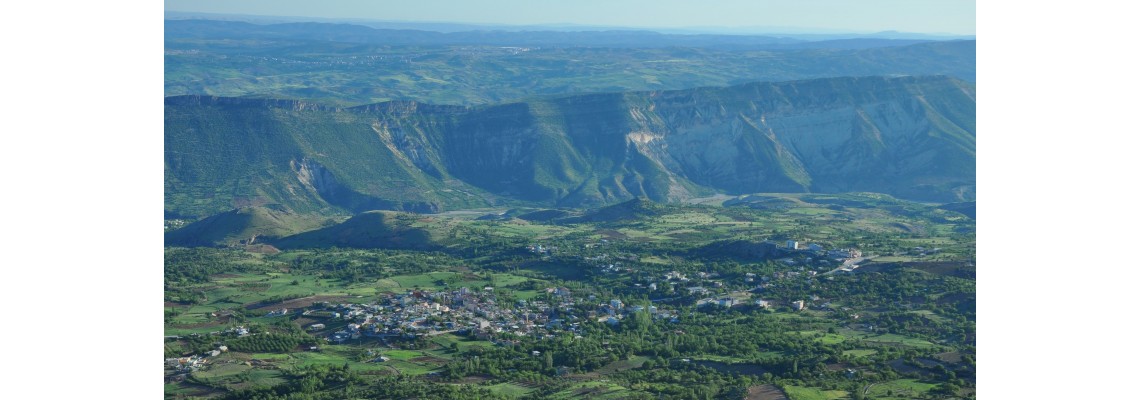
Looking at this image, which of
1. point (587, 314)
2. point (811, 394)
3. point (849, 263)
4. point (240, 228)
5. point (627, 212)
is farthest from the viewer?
point (627, 212)

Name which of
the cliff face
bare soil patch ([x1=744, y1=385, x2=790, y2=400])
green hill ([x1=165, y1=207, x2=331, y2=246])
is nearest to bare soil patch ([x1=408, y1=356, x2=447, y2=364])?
bare soil patch ([x1=744, y1=385, x2=790, y2=400])

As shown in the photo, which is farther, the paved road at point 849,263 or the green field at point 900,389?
the paved road at point 849,263

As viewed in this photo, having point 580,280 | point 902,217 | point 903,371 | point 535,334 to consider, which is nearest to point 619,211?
point 902,217

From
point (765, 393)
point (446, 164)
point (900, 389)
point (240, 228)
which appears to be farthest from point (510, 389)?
point (446, 164)

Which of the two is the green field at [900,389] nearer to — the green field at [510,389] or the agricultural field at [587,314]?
the agricultural field at [587,314]

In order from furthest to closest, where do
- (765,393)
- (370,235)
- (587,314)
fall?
(370,235) → (587,314) → (765,393)

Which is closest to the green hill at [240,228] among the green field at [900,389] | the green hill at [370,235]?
the green hill at [370,235]

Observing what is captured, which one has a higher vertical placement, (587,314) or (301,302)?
(301,302)

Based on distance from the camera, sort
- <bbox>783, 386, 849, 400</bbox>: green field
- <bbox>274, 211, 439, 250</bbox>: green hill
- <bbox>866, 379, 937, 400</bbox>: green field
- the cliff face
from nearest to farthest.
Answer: <bbox>866, 379, 937, 400</bbox>: green field < <bbox>783, 386, 849, 400</bbox>: green field < <bbox>274, 211, 439, 250</bbox>: green hill < the cliff face

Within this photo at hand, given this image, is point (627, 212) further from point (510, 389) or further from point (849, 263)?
point (510, 389)

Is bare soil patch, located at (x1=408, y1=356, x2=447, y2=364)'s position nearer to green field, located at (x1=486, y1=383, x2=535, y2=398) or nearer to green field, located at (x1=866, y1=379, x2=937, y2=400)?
green field, located at (x1=486, y1=383, x2=535, y2=398)

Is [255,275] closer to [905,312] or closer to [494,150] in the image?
[905,312]

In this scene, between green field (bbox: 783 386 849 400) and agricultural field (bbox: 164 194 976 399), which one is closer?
green field (bbox: 783 386 849 400)
